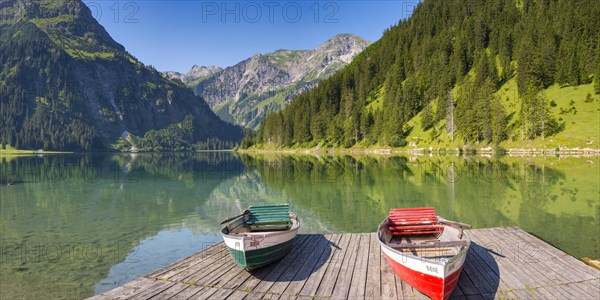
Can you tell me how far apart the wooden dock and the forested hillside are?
300ft

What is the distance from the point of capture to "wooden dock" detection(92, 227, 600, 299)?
11.9 metres

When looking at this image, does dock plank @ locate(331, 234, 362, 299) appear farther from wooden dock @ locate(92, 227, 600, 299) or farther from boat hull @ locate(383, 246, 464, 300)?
boat hull @ locate(383, 246, 464, 300)

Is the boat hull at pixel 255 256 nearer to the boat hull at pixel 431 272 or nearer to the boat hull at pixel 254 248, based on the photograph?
the boat hull at pixel 254 248

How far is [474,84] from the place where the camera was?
431 feet

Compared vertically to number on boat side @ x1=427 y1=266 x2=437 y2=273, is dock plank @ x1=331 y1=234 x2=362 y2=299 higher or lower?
lower

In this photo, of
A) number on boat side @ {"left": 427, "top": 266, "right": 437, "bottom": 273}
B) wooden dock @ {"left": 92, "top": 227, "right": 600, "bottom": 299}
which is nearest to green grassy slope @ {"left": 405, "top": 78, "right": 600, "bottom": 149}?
wooden dock @ {"left": 92, "top": 227, "right": 600, "bottom": 299}

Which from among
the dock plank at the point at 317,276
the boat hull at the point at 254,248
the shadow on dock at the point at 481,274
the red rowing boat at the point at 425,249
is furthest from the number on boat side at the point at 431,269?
the boat hull at the point at 254,248

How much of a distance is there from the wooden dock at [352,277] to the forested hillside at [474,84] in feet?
300

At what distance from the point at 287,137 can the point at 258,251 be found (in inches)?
7032

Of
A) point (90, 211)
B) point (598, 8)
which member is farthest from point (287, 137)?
point (90, 211)

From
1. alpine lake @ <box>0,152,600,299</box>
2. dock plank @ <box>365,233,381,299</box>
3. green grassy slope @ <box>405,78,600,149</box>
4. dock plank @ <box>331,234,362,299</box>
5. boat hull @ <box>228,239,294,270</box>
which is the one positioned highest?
green grassy slope @ <box>405,78,600,149</box>

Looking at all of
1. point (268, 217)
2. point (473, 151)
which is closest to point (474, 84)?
point (473, 151)

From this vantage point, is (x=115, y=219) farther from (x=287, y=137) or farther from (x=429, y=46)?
(x=429, y=46)

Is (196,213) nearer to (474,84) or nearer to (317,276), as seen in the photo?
(317,276)
